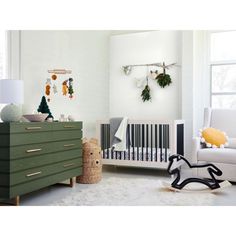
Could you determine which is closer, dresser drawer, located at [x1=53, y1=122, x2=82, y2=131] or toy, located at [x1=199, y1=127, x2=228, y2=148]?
dresser drawer, located at [x1=53, y1=122, x2=82, y2=131]

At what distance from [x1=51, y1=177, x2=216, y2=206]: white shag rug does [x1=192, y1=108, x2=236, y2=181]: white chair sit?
24.2 inches

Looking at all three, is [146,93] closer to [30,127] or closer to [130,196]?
[130,196]

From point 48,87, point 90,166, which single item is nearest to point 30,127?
point 90,166

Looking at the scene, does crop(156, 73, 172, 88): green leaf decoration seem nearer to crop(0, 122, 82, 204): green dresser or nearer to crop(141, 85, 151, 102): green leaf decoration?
crop(141, 85, 151, 102): green leaf decoration

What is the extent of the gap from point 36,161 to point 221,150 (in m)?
2.19

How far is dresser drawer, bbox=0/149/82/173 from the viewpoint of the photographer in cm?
243

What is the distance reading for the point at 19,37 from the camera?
12.1ft

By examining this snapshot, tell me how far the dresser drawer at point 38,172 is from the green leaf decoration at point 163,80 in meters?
2.07

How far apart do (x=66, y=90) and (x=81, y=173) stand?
1477 millimetres

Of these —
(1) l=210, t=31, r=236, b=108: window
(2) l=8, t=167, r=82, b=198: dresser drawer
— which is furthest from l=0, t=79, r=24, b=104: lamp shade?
(1) l=210, t=31, r=236, b=108: window

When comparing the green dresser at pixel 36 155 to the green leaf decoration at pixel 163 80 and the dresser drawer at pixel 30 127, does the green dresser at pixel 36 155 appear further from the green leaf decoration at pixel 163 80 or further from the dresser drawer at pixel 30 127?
the green leaf decoration at pixel 163 80

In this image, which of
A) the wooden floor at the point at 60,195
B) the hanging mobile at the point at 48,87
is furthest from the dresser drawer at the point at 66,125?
the hanging mobile at the point at 48,87

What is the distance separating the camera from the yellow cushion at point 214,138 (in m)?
3.81
